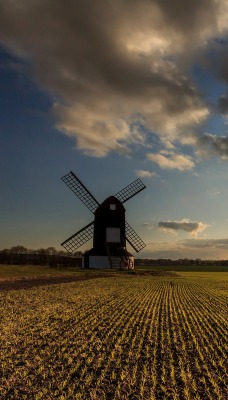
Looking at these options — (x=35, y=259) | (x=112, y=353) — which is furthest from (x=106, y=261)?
(x=112, y=353)

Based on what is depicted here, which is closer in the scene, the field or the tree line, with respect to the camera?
the field

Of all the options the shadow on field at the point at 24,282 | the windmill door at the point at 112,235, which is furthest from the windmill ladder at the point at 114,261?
the shadow on field at the point at 24,282

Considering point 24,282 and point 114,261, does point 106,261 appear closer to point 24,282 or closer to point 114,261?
point 114,261

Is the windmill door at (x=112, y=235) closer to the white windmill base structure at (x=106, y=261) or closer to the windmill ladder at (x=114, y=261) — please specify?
the windmill ladder at (x=114, y=261)

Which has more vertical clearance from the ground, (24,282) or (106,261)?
(106,261)

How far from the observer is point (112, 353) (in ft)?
37.4

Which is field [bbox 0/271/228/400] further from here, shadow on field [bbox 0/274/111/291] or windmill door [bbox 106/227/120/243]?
windmill door [bbox 106/227/120/243]

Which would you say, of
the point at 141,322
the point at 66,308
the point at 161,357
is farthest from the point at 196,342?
the point at 66,308

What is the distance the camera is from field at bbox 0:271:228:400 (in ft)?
28.8

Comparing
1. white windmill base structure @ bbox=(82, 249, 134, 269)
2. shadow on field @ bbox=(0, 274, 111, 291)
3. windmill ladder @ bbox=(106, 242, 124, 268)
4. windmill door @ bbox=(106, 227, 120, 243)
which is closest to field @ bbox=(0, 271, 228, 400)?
shadow on field @ bbox=(0, 274, 111, 291)

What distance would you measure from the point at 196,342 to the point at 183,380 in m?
4.08

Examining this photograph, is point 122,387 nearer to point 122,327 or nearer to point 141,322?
point 122,327

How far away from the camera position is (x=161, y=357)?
11250mm

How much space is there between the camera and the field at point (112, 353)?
28.8 ft
